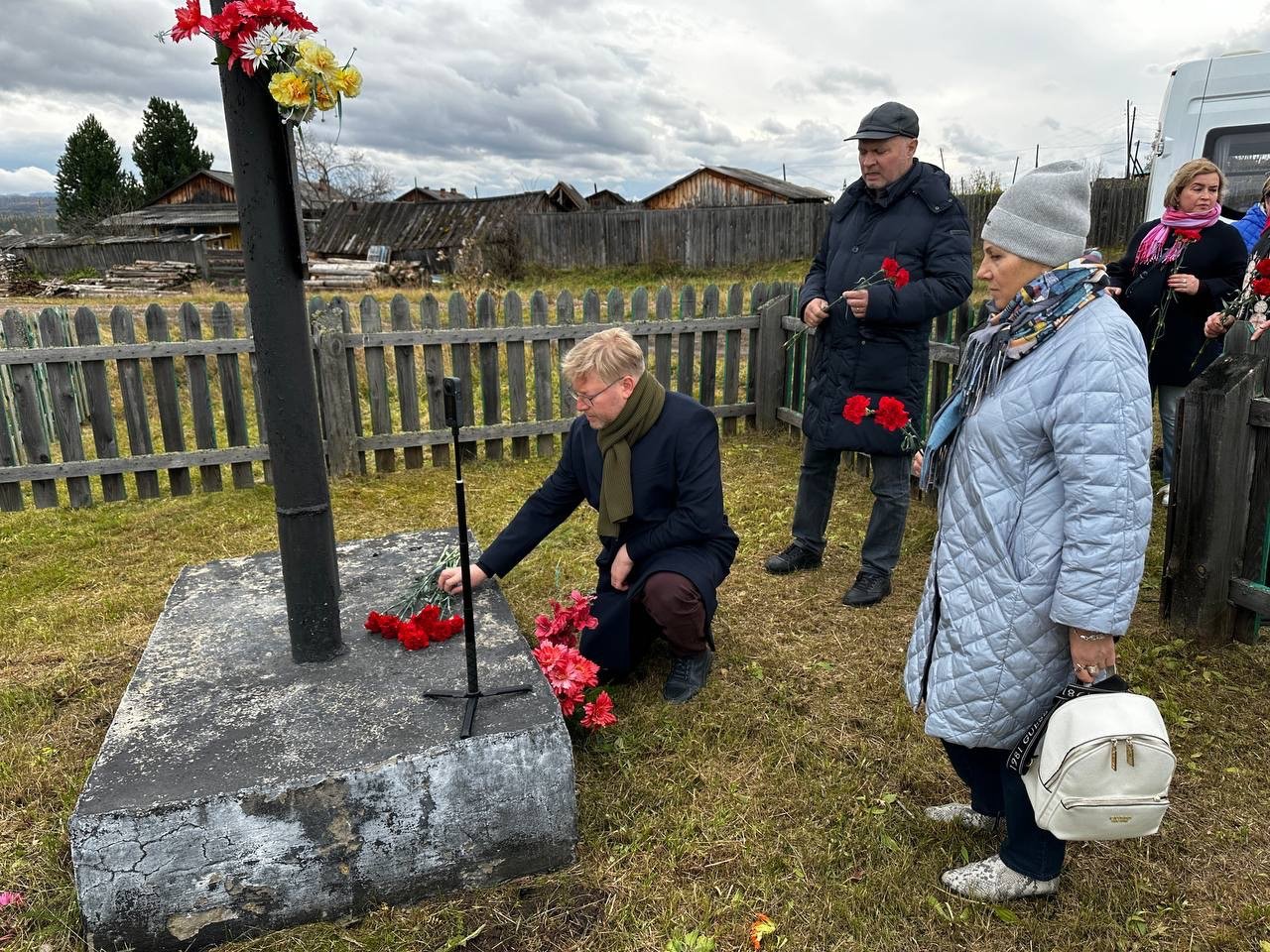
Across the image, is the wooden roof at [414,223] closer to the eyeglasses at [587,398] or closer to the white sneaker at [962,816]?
the eyeglasses at [587,398]

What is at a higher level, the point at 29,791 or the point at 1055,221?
the point at 1055,221

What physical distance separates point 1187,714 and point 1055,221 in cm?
218

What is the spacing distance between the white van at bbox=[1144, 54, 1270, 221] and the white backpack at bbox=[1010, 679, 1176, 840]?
19.6 ft

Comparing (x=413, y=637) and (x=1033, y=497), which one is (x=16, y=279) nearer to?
(x=413, y=637)

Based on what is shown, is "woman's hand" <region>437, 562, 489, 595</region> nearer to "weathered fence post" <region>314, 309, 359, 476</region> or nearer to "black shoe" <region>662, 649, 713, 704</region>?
"black shoe" <region>662, 649, 713, 704</region>

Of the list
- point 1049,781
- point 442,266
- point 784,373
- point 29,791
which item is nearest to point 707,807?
point 1049,781

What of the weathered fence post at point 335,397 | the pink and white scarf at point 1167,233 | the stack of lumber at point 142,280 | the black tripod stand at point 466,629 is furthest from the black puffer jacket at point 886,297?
the stack of lumber at point 142,280

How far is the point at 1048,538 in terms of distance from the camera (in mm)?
1937

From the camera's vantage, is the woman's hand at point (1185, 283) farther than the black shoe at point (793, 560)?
Yes

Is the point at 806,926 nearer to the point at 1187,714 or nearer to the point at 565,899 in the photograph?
the point at 565,899

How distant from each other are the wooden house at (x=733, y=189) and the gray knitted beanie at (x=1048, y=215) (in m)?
31.9

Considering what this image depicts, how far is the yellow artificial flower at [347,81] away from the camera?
89.3 inches

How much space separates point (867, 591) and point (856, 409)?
0.88 metres

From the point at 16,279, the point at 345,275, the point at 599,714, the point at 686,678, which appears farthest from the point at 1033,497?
the point at 16,279
